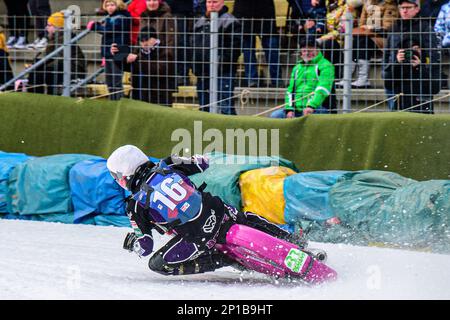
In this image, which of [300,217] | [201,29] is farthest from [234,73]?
[300,217]

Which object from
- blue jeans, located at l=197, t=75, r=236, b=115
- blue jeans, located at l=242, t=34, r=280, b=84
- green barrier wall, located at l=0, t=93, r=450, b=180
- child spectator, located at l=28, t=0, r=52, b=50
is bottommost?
green barrier wall, located at l=0, t=93, r=450, b=180

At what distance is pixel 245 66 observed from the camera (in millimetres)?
10836

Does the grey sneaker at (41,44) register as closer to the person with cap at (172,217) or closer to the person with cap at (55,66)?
the person with cap at (55,66)

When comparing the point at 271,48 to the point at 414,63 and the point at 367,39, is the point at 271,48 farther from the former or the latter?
the point at 414,63

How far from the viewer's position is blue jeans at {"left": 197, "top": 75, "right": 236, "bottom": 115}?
1094 centimetres

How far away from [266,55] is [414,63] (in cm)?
175

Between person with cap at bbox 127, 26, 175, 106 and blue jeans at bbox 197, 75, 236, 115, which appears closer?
blue jeans at bbox 197, 75, 236, 115

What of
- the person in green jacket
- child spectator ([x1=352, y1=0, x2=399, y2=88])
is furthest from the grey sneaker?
child spectator ([x1=352, y1=0, x2=399, y2=88])

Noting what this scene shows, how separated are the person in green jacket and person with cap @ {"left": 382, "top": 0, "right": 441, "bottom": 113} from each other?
23.6 inches

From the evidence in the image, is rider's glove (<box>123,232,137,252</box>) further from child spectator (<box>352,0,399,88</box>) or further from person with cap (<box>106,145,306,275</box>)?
child spectator (<box>352,0,399,88</box>)

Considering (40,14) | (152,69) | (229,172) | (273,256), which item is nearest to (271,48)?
(152,69)

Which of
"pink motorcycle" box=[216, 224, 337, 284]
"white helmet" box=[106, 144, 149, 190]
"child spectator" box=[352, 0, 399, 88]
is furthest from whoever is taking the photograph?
"child spectator" box=[352, 0, 399, 88]

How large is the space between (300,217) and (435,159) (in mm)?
1437

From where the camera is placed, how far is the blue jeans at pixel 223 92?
35.9 ft
